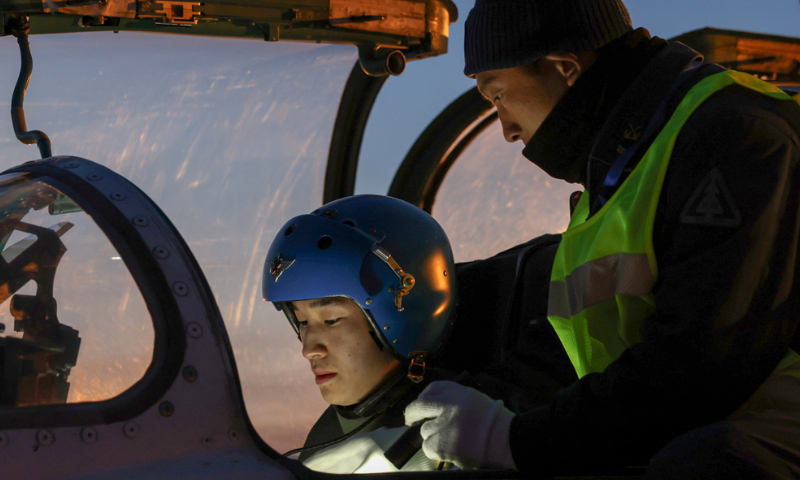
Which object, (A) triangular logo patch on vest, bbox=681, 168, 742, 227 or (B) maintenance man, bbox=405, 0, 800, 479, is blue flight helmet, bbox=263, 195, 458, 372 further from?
(A) triangular logo patch on vest, bbox=681, 168, 742, 227

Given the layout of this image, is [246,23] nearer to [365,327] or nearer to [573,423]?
[365,327]

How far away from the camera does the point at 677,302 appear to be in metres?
1.02

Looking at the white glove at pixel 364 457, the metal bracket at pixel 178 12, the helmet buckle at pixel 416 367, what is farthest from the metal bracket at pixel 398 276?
the metal bracket at pixel 178 12

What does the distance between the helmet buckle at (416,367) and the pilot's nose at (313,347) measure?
9.2 inches

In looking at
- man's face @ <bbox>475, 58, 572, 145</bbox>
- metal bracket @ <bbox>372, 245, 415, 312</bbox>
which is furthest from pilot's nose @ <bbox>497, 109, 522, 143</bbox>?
metal bracket @ <bbox>372, 245, 415, 312</bbox>

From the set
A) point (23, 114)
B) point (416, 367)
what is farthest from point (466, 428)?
point (23, 114)

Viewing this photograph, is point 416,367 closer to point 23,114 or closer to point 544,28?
point 544,28

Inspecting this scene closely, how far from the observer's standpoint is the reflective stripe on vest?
3.61ft

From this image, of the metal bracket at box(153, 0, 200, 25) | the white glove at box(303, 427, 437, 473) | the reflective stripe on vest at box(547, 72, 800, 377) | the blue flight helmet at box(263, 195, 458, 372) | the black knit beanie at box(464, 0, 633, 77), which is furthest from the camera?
the metal bracket at box(153, 0, 200, 25)

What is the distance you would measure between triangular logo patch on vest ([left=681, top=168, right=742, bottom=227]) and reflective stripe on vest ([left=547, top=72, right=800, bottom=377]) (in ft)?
0.21

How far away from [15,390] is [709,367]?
1.08 m

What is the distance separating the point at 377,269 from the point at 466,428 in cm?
68

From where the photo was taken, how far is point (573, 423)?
41.7 inches

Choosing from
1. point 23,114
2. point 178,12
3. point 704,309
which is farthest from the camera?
point 178,12
